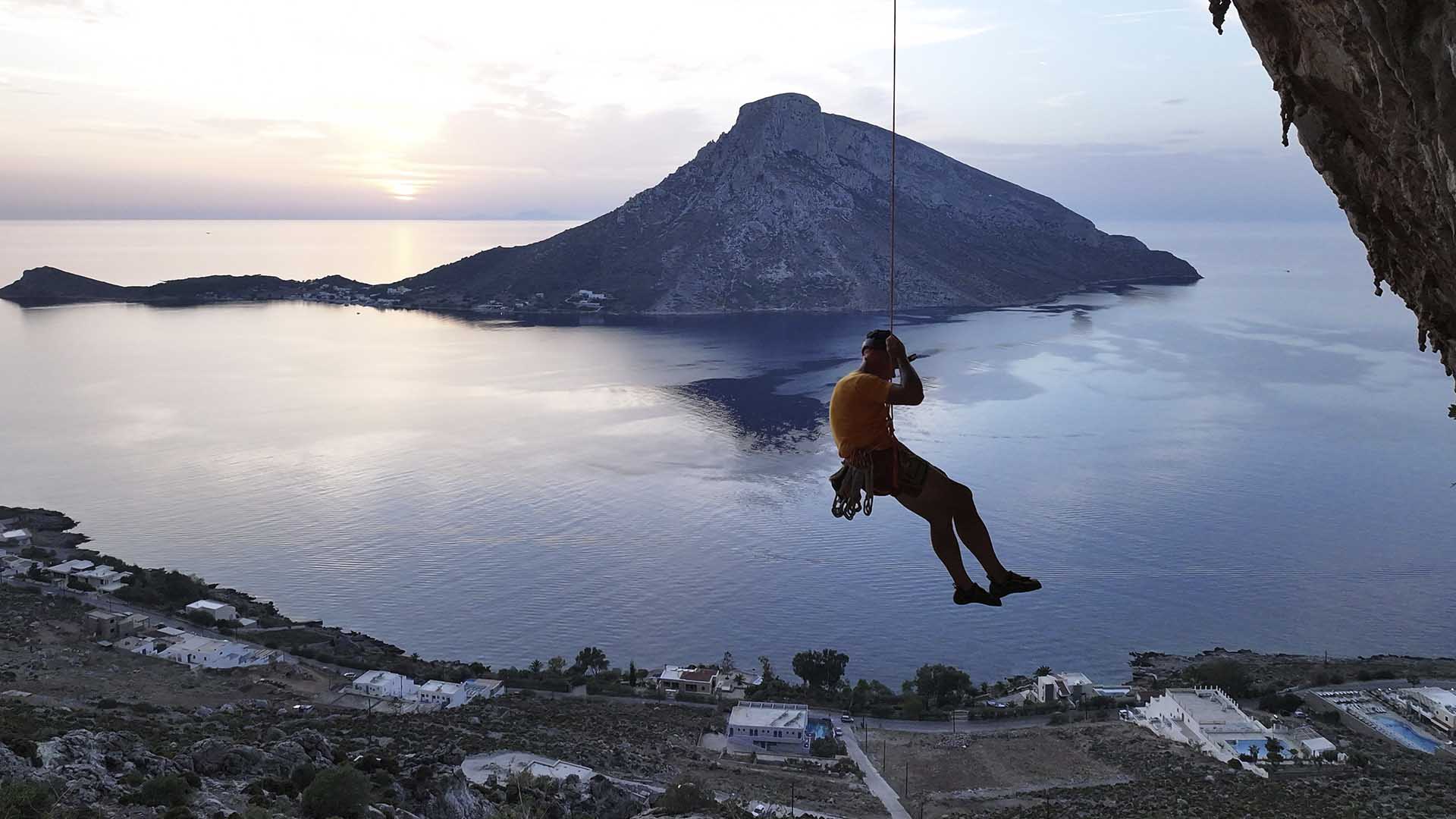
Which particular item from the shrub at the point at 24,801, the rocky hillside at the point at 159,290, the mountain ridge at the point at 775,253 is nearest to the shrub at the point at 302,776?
the shrub at the point at 24,801

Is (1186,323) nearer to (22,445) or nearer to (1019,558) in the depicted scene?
(1019,558)

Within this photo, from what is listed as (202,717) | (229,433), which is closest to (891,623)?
(202,717)

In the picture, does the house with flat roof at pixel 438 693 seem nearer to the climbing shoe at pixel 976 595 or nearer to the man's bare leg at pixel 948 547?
the climbing shoe at pixel 976 595

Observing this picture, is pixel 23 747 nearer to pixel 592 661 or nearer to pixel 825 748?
pixel 825 748

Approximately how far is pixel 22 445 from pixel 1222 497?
5505 centimetres

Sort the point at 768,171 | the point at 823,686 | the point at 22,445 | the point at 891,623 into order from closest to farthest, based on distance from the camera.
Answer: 1. the point at 823,686
2. the point at 891,623
3. the point at 22,445
4. the point at 768,171

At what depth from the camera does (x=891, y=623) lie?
93.5ft

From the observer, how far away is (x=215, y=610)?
27062 millimetres

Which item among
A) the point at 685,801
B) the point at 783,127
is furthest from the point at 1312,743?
the point at 783,127

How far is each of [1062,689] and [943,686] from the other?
105 inches

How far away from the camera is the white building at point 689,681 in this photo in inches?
920

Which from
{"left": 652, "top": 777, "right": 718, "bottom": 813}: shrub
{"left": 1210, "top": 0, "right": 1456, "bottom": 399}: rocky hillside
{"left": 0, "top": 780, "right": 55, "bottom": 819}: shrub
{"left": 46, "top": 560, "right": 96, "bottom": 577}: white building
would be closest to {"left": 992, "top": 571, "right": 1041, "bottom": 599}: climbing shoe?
{"left": 1210, "top": 0, "right": 1456, "bottom": 399}: rocky hillside

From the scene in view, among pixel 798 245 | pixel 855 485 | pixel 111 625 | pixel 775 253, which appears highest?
pixel 798 245

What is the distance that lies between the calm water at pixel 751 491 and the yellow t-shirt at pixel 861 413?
72.9 ft
